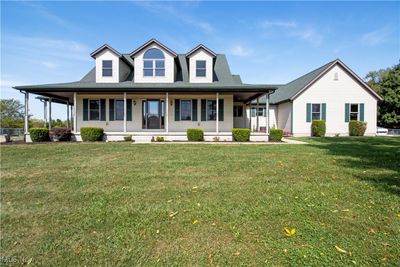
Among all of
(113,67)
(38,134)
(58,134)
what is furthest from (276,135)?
(38,134)

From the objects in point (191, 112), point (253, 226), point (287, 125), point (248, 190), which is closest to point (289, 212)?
point (253, 226)

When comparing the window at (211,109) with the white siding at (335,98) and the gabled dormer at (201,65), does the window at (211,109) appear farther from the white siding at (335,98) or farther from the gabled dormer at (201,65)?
the white siding at (335,98)

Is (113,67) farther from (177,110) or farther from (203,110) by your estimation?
(203,110)

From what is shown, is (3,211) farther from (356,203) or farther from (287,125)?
(287,125)

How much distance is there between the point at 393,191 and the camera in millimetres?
4477

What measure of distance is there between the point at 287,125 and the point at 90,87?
16.3 m

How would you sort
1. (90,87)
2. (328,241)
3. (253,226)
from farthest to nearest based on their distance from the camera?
(90,87)
(253,226)
(328,241)

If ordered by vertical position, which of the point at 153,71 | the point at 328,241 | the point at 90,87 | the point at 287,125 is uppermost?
the point at 153,71

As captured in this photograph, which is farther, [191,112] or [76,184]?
[191,112]

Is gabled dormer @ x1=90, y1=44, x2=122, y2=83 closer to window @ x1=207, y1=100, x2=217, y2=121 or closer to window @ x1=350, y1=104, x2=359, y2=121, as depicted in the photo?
window @ x1=207, y1=100, x2=217, y2=121

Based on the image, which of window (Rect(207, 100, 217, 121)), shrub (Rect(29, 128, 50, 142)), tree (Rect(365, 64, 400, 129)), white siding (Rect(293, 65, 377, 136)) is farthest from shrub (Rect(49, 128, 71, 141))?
tree (Rect(365, 64, 400, 129))

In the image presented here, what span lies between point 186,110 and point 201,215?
13.2 m

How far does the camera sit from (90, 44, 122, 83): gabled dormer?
15898mm

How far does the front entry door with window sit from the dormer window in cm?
197
